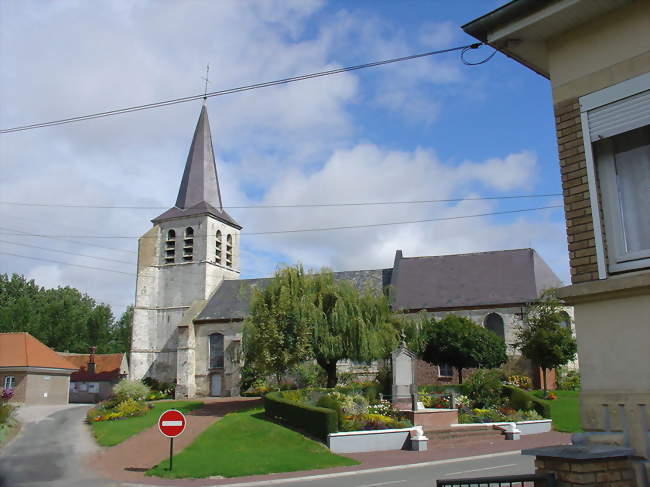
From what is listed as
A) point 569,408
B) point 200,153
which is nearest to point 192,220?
point 200,153

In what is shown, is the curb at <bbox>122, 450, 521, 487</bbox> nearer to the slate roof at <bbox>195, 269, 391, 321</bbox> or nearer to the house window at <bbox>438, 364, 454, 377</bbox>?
the house window at <bbox>438, 364, 454, 377</bbox>

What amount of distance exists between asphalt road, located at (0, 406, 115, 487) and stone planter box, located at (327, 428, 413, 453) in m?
7.35

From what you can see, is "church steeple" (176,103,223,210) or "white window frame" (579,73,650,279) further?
"church steeple" (176,103,223,210)

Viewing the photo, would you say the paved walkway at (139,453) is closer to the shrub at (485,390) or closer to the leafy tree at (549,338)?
the shrub at (485,390)

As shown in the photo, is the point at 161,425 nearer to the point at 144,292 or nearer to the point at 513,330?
the point at 513,330

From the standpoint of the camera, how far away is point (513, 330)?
119 ft

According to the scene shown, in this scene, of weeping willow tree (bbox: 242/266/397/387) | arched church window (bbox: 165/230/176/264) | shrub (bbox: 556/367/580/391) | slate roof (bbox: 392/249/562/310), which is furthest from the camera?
arched church window (bbox: 165/230/176/264)

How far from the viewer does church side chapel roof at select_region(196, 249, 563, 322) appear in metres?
38.0

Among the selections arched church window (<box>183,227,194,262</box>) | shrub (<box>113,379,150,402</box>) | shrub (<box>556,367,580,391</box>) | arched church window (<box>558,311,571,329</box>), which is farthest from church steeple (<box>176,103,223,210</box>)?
shrub (<box>556,367,580,391</box>)

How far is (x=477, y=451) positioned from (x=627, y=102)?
16.2 metres

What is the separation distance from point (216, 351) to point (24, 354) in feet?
42.4

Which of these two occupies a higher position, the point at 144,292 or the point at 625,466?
the point at 144,292

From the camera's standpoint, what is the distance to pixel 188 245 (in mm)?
46938

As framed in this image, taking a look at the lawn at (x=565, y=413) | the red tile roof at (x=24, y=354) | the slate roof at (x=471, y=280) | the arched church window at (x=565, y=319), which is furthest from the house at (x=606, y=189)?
the red tile roof at (x=24, y=354)
